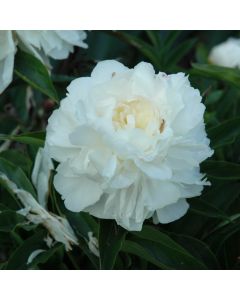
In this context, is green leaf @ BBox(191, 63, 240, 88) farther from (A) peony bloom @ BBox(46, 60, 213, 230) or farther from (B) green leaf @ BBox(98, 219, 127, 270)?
(B) green leaf @ BBox(98, 219, 127, 270)

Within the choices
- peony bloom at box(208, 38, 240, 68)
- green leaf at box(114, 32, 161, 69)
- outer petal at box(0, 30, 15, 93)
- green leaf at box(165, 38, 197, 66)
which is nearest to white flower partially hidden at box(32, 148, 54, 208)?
outer petal at box(0, 30, 15, 93)

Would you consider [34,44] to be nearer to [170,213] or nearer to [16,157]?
[16,157]


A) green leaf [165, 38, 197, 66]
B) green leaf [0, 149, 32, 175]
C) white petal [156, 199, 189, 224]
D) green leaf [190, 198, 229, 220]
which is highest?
white petal [156, 199, 189, 224]

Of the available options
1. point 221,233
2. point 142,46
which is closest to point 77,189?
point 221,233

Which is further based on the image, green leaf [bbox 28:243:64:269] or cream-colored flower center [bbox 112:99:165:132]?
green leaf [bbox 28:243:64:269]

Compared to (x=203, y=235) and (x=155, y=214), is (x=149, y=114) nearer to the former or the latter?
(x=155, y=214)

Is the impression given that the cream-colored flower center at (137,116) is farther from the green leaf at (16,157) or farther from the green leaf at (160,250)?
the green leaf at (16,157)

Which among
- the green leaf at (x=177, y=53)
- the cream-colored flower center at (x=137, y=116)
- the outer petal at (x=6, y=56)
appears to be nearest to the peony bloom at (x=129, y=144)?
the cream-colored flower center at (x=137, y=116)

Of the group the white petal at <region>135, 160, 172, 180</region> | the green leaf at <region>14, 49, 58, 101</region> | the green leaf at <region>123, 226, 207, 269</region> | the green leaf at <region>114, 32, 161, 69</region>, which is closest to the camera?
the white petal at <region>135, 160, 172, 180</region>
